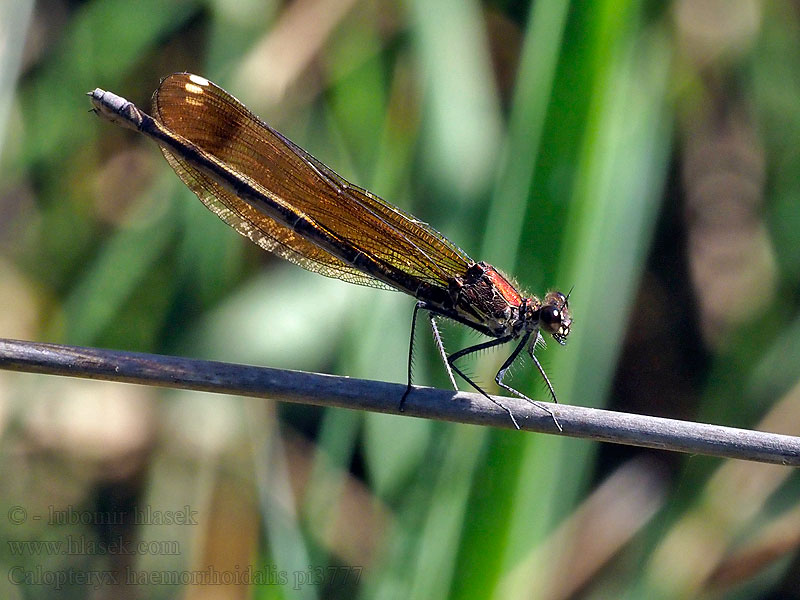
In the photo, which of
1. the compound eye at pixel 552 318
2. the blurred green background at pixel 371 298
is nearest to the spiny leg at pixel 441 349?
the blurred green background at pixel 371 298

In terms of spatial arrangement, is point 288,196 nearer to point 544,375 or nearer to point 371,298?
point 371,298

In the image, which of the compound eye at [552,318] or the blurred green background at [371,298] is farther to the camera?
the blurred green background at [371,298]

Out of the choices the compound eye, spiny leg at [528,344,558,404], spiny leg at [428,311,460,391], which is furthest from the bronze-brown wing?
spiny leg at [528,344,558,404]

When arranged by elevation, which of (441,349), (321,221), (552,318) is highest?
(321,221)

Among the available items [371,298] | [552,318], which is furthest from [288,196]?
[552,318]

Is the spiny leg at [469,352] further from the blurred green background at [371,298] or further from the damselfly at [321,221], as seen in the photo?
the blurred green background at [371,298]

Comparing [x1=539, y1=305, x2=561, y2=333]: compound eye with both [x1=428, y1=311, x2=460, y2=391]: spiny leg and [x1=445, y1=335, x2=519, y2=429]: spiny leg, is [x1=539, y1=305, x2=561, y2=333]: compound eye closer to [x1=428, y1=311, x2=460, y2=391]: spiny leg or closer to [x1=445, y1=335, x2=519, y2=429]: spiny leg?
[x1=445, y1=335, x2=519, y2=429]: spiny leg
